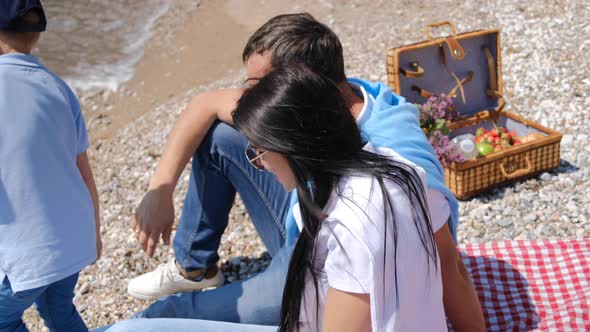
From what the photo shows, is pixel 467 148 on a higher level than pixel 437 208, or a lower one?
lower

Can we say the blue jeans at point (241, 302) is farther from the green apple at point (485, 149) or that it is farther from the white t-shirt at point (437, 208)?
the green apple at point (485, 149)

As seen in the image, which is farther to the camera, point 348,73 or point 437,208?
point 348,73

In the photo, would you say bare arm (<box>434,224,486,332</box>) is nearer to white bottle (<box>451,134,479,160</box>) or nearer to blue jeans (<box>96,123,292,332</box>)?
blue jeans (<box>96,123,292,332</box>)

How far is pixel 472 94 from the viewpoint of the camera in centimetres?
442

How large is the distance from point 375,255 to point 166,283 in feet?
6.45

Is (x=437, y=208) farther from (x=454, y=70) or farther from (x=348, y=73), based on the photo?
(x=348, y=73)

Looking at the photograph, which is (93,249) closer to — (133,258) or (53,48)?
(133,258)

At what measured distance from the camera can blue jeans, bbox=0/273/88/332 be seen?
2.61 meters

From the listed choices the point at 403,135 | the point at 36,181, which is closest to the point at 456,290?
the point at 403,135

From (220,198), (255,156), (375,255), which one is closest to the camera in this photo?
(375,255)

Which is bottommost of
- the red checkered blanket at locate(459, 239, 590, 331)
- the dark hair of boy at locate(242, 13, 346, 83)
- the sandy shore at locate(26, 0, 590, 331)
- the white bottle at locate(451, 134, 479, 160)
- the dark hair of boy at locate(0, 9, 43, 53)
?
the sandy shore at locate(26, 0, 590, 331)

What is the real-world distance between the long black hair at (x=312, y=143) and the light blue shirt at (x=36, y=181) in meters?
1.08

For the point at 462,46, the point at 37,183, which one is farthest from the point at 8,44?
the point at 462,46

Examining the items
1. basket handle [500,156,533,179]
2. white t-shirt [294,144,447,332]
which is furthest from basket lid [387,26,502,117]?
white t-shirt [294,144,447,332]
